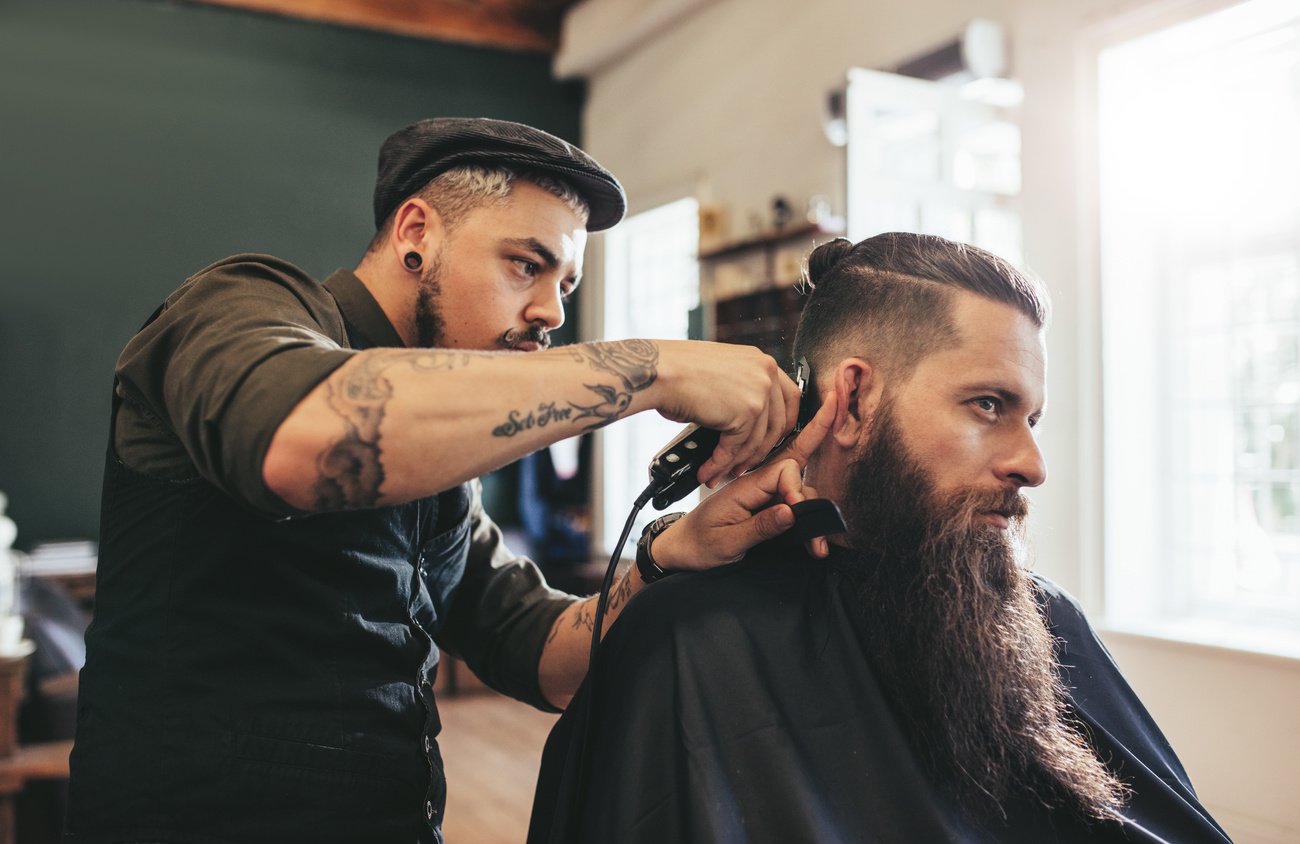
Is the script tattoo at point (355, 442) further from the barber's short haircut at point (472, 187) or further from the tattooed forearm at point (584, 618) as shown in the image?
the tattooed forearm at point (584, 618)

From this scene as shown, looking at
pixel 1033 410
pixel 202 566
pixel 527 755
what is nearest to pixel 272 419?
pixel 202 566

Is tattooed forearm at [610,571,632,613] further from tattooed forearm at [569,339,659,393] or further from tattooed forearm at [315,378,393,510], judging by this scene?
tattooed forearm at [315,378,393,510]

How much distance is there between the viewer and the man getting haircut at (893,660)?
132 cm

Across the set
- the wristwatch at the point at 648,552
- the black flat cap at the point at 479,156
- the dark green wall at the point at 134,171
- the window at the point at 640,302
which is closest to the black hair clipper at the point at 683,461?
the wristwatch at the point at 648,552

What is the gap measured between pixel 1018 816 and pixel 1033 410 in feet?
1.80

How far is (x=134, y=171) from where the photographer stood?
251 inches

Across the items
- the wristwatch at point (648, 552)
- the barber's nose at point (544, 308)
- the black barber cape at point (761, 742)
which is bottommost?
the black barber cape at point (761, 742)

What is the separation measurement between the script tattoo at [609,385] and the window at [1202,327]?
9.79 feet

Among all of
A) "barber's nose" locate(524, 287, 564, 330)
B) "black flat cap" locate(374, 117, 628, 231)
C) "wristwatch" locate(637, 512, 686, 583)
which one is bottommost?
"wristwatch" locate(637, 512, 686, 583)

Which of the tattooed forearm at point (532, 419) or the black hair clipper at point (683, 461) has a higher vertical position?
the tattooed forearm at point (532, 419)

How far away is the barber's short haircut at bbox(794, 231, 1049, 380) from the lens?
1.52 metres

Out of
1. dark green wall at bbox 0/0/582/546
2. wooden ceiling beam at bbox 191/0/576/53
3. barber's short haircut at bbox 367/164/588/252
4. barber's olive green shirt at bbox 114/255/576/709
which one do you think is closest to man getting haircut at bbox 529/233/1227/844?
barber's short haircut at bbox 367/164/588/252

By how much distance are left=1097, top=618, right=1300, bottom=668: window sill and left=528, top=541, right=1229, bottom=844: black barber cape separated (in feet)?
6.28

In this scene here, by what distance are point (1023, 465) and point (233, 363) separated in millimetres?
1033
